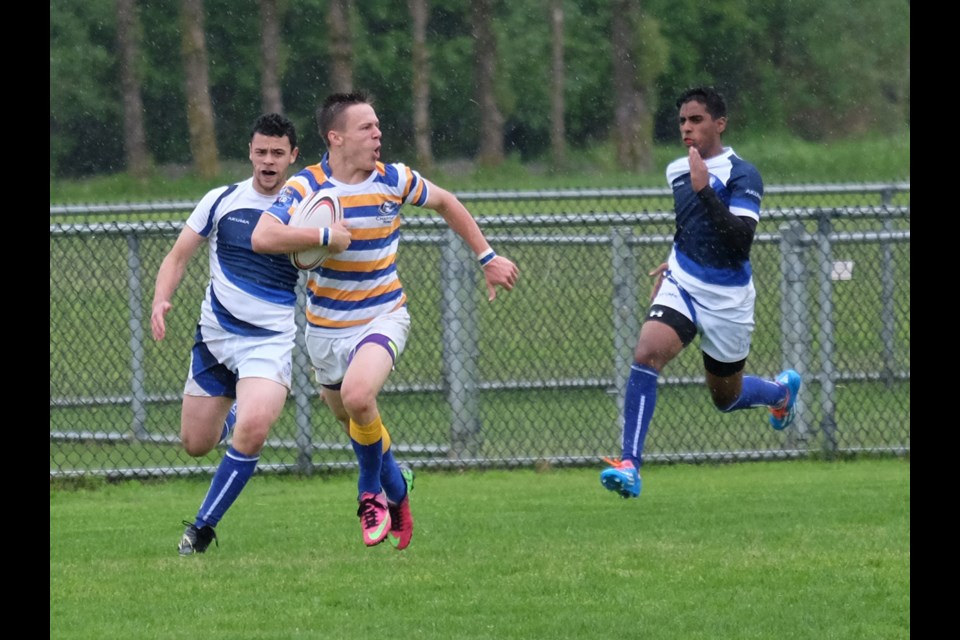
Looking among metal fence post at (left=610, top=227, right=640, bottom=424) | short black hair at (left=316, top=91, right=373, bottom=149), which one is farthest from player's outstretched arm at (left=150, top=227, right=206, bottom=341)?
metal fence post at (left=610, top=227, right=640, bottom=424)

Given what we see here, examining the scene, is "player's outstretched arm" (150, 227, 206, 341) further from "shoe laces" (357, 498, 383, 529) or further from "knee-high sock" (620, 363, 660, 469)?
"knee-high sock" (620, 363, 660, 469)

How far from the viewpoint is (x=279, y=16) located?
21.6m

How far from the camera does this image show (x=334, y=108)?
7.55m

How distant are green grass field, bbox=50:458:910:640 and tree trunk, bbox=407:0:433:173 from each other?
10.6 metres

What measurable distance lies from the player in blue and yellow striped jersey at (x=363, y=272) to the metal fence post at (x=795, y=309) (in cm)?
391

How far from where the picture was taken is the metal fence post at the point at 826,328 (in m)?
10.9

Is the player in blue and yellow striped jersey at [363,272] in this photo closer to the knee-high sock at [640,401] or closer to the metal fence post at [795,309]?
the knee-high sock at [640,401]

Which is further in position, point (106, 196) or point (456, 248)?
point (106, 196)

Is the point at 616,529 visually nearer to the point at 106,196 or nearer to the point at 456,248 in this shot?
the point at 456,248

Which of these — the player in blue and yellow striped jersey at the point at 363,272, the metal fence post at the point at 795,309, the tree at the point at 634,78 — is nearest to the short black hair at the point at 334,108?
the player in blue and yellow striped jersey at the point at 363,272

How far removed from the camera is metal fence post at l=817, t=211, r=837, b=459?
10.9 metres

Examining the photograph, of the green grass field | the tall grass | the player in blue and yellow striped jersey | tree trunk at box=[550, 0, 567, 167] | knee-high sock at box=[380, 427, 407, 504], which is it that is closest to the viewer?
→ the green grass field
